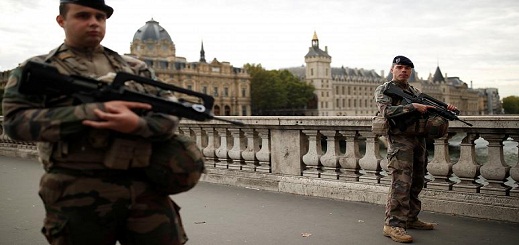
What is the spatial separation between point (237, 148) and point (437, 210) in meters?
3.44

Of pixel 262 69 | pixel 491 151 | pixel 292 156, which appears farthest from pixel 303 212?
pixel 262 69

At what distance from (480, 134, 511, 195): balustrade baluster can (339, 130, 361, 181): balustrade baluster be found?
1603 mm

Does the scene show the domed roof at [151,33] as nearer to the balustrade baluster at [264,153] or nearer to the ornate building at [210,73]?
the ornate building at [210,73]

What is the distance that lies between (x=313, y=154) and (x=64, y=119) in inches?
205

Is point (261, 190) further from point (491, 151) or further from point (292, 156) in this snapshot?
point (491, 151)

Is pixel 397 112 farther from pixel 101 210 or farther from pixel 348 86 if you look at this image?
pixel 348 86

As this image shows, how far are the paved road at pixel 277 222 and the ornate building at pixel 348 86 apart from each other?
132 metres

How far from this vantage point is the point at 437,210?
5.81 metres

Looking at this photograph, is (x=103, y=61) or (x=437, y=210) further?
(x=437, y=210)

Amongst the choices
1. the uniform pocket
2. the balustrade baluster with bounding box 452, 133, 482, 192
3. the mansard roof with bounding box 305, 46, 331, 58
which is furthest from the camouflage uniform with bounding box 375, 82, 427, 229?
the mansard roof with bounding box 305, 46, 331, 58

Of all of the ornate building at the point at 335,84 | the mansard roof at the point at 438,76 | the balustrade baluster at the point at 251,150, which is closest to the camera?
the balustrade baluster at the point at 251,150

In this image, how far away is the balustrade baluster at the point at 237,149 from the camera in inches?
316

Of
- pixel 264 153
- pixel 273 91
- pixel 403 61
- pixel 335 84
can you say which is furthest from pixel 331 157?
pixel 335 84

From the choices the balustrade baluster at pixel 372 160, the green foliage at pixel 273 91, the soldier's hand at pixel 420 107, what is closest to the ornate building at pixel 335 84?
the green foliage at pixel 273 91
